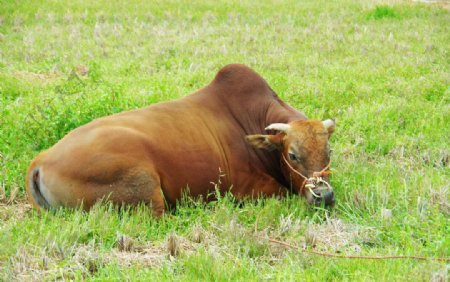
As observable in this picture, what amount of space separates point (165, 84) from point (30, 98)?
1.98 m

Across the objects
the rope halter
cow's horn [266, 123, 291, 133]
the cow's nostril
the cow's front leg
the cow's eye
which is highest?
cow's horn [266, 123, 291, 133]

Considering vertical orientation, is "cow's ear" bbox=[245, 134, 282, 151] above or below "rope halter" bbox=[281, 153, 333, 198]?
above

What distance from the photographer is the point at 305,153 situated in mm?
6410

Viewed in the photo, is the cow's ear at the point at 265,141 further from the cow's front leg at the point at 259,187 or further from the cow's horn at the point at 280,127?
the cow's front leg at the point at 259,187

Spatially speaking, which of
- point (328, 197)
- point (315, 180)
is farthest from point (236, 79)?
point (328, 197)

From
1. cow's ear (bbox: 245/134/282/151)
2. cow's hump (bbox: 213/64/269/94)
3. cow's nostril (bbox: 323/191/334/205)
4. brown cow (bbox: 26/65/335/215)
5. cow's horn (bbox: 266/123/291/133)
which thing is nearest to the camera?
brown cow (bbox: 26/65/335/215)

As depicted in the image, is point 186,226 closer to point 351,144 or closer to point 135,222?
point 135,222

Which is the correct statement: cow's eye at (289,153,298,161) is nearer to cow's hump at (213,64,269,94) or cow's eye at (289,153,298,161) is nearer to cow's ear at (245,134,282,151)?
cow's ear at (245,134,282,151)

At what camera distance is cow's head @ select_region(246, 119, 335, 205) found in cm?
619

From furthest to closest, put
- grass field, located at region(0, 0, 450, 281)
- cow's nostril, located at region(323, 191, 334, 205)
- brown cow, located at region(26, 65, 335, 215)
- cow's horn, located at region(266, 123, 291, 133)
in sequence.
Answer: cow's horn, located at region(266, 123, 291, 133)
cow's nostril, located at region(323, 191, 334, 205)
brown cow, located at region(26, 65, 335, 215)
grass field, located at region(0, 0, 450, 281)

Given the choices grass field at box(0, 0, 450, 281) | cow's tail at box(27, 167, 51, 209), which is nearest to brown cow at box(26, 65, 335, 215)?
cow's tail at box(27, 167, 51, 209)

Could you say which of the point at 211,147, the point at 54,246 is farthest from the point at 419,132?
the point at 54,246

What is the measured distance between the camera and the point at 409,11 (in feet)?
59.0

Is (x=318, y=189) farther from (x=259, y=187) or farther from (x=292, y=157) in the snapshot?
(x=259, y=187)
